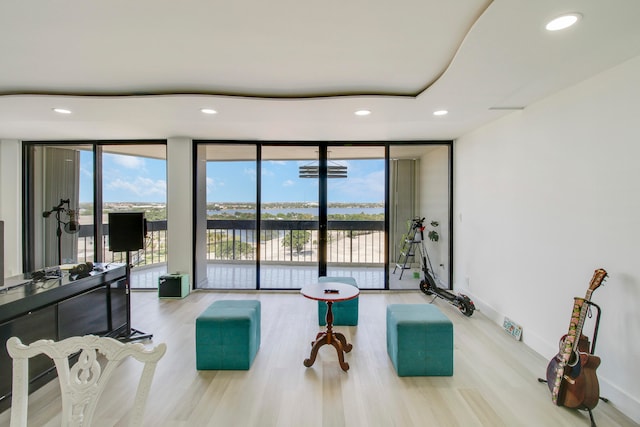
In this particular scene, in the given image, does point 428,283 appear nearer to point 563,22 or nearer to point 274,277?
point 274,277

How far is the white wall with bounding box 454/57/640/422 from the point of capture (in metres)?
2.05

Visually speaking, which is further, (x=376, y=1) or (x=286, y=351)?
(x=286, y=351)

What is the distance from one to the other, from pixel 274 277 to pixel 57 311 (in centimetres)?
323

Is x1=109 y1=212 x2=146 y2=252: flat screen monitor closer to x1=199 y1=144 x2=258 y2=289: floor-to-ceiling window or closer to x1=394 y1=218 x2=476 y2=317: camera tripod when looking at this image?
x1=199 y1=144 x2=258 y2=289: floor-to-ceiling window

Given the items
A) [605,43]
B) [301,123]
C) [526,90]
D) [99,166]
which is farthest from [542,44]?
[99,166]

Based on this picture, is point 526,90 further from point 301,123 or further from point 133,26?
point 133,26

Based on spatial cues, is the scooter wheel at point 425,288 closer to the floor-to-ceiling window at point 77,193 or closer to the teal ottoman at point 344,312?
the teal ottoman at point 344,312

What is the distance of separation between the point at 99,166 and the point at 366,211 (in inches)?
185

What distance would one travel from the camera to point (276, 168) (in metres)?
4.93

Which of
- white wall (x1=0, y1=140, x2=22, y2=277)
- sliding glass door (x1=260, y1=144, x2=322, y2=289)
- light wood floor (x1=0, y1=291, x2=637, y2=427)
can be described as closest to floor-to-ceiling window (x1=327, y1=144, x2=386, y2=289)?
sliding glass door (x1=260, y1=144, x2=322, y2=289)

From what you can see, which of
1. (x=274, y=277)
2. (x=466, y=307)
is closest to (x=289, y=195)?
(x=274, y=277)

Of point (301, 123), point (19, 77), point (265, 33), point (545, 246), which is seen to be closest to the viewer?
point (265, 33)

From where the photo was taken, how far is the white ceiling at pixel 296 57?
1.65 m

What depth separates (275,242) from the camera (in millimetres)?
A: 5762
